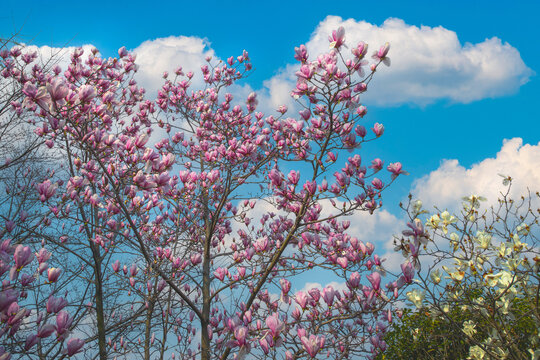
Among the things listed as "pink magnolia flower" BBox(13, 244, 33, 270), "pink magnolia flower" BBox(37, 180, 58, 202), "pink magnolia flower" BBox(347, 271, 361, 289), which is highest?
"pink magnolia flower" BBox(37, 180, 58, 202)

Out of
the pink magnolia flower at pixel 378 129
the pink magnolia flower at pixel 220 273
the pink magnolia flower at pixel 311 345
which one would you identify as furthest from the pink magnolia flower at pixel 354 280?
the pink magnolia flower at pixel 220 273

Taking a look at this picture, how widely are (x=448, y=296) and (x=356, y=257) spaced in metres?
0.91

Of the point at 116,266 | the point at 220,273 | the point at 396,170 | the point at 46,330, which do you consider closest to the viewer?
the point at 46,330

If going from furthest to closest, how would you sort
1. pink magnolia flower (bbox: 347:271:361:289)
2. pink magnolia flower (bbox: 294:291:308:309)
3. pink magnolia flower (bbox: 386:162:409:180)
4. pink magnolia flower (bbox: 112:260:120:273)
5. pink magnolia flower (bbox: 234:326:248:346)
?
pink magnolia flower (bbox: 112:260:120:273)
pink magnolia flower (bbox: 386:162:409:180)
pink magnolia flower (bbox: 347:271:361:289)
pink magnolia flower (bbox: 294:291:308:309)
pink magnolia flower (bbox: 234:326:248:346)

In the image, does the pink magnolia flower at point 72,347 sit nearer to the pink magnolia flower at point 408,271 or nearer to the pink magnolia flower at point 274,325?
the pink magnolia flower at point 274,325

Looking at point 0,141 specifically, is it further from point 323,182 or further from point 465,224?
point 465,224

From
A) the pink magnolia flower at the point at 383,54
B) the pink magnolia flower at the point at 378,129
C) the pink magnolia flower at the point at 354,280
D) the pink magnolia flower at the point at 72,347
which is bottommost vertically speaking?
the pink magnolia flower at the point at 72,347

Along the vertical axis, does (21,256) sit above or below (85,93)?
below

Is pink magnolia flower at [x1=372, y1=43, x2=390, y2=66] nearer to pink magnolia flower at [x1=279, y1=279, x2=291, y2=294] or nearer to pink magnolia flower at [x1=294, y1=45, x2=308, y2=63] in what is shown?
pink magnolia flower at [x1=294, y1=45, x2=308, y2=63]

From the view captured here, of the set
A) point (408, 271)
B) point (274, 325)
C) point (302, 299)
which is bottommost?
point (274, 325)

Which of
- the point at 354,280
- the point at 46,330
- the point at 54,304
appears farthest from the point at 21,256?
the point at 354,280

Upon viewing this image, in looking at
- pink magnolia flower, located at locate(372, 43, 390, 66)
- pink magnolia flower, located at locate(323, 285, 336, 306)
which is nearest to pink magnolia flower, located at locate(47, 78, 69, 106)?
pink magnolia flower, located at locate(323, 285, 336, 306)

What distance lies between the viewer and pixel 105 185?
465cm

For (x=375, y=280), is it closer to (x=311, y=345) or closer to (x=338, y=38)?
(x=311, y=345)
